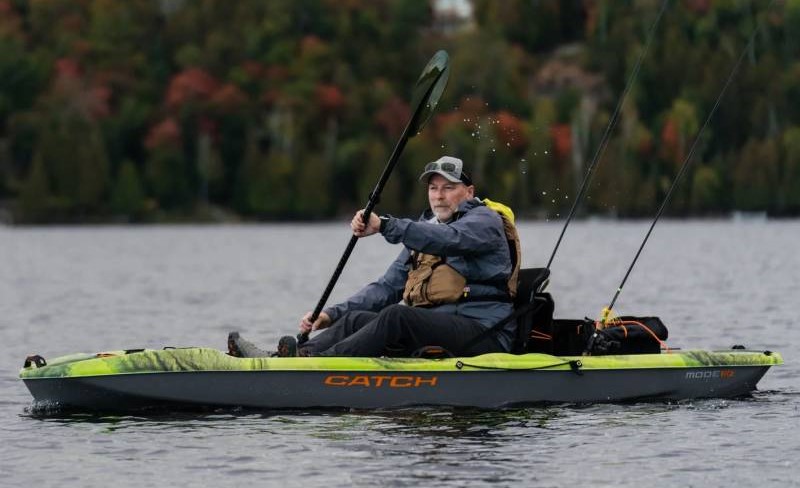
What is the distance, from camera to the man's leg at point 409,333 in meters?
13.9

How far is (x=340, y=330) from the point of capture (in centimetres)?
1440

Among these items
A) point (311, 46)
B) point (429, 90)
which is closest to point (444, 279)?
point (429, 90)

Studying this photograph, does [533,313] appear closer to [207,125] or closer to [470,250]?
[470,250]

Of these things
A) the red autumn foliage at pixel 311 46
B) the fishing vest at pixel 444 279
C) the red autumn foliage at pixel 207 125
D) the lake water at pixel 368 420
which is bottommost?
the lake water at pixel 368 420

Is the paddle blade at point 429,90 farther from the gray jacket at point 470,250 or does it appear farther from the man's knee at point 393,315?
the man's knee at point 393,315

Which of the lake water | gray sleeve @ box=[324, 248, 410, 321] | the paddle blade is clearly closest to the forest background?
the lake water

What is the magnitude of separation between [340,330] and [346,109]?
113 metres

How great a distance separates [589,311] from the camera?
30734mm

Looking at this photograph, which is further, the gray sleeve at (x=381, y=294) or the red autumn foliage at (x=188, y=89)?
the red autumn foliage at (x=188, y=89)

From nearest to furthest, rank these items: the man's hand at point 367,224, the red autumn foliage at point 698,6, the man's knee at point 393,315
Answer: the man's hand at point 367,224 → the man's knee at point 393,315 → the red autumn foliage at point 698,6

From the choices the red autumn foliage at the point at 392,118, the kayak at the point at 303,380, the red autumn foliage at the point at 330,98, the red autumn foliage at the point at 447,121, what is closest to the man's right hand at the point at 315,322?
the kayak at the point at 303,380

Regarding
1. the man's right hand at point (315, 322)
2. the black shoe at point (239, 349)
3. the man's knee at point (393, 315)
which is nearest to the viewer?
the man's knee at point (393, 315)

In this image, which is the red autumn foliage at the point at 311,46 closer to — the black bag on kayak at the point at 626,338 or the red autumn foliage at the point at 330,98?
the red autumn foliage at the point at 330,98

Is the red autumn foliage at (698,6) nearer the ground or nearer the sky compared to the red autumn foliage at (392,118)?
nearer the sky
